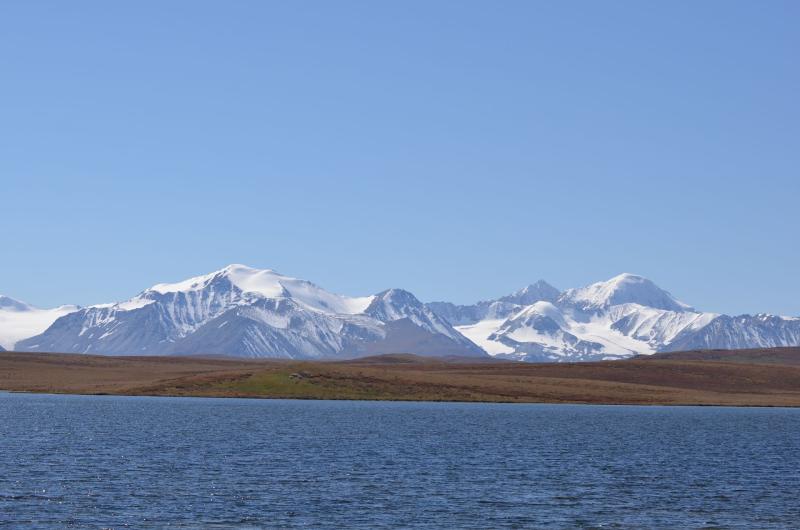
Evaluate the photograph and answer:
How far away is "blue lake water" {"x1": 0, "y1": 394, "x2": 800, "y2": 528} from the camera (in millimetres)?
57812

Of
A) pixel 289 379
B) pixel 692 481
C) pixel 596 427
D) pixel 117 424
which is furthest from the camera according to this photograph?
pixel 289 379

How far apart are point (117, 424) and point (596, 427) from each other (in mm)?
53936

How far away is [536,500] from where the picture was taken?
64438 mm

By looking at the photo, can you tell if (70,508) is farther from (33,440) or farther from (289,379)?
(289,379)

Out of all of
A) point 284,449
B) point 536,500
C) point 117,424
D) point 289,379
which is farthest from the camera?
point 289,379

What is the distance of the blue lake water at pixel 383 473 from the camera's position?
5781cm

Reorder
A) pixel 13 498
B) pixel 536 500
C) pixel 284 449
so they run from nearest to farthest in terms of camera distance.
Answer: pixel 13 498, pixel 536 500, pixel 284 449

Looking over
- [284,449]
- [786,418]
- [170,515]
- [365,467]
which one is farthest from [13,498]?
[786,418]

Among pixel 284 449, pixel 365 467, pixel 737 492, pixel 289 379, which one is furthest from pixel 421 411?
pixel 737 492

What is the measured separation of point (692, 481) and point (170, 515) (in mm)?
36566

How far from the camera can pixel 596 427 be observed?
13438cm

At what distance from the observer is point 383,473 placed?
75938mm

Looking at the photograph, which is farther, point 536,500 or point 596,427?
point 596,427

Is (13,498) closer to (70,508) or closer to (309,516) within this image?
(70,508)
